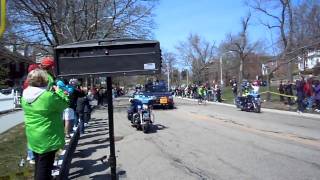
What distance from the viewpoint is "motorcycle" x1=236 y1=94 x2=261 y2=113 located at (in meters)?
27.1

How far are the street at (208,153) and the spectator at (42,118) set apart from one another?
9.61 ft

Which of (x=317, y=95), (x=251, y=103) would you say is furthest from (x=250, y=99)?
(x=317, y=95)

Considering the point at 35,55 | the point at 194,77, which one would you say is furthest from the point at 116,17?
the point at 194,77

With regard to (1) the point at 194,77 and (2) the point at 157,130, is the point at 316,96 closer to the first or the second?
(2) the point at 157,130

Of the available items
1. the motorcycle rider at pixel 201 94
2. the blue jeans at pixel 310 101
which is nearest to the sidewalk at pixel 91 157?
the blue jeans at pixel 310 101

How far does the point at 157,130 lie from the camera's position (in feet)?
59.2

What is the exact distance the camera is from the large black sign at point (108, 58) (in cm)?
679

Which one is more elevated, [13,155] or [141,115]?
[141,115]

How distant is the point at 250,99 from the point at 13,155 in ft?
59.5

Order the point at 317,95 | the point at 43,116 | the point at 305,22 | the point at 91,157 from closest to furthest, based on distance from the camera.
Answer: the point at 43,116, the point at 91,157, the point at 317,95, the point at 305,22

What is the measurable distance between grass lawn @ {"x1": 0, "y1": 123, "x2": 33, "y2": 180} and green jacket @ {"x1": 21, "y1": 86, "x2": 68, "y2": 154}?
2464 mm

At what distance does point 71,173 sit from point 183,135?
6733 millimetres

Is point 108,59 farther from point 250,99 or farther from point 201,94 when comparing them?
point 201,94

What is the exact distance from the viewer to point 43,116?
20.6 ft
